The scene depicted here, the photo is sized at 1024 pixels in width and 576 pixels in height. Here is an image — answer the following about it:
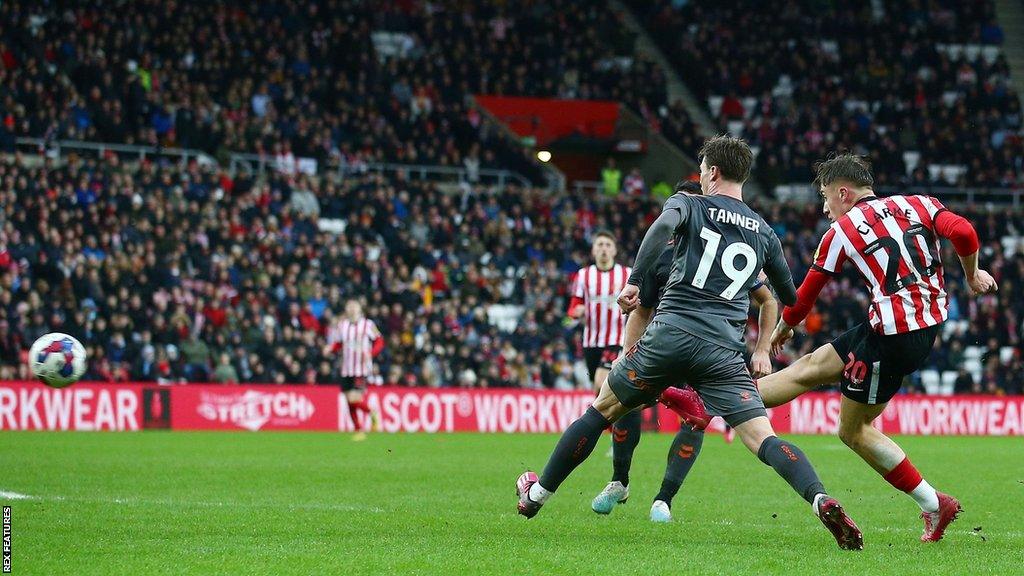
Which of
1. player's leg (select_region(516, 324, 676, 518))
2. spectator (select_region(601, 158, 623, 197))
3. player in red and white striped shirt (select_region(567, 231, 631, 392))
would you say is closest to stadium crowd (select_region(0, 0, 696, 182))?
spectator (select_region(601, 158, 623, 197))

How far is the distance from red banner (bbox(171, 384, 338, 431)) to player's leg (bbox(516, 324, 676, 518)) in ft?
55.5

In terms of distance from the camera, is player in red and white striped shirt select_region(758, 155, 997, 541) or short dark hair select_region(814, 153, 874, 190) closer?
player in red and white striped shirt select_region(758, 155, 997, 541)

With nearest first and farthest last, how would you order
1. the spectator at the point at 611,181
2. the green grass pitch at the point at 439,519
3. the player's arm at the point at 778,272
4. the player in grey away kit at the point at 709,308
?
the green grass pitch at the point at 439,519, the player in grey away kit at the point at 709,308, the player's arm at the point at 778,272, the spectator at the point at 611,181

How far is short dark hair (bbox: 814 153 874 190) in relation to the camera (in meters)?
8.77

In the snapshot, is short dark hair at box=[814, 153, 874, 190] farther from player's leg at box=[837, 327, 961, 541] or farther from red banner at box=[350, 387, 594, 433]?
red banner at box=[350, 387, 594, 433]

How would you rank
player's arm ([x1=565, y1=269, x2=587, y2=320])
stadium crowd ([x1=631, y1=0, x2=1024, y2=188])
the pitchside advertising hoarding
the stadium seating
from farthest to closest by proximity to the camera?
stadium crowd ([x1=631, y1=0, x2=1024, y2=188]) → the stadium seating → the pitchside advertising hoarding → player's arm ([x1=565, y1=269, x2=587, y2=320])

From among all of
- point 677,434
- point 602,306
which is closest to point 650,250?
point 677,434

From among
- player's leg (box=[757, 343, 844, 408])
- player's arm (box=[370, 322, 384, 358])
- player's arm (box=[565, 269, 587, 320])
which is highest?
player's arm (box=[565, 269, 587, 320])

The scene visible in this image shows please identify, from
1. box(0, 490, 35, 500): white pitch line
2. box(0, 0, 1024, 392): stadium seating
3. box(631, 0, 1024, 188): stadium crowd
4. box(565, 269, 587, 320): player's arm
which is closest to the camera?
box(0, 490, 35, 500): white pitch line

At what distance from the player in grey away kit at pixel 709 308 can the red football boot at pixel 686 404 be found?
1293 millimetres

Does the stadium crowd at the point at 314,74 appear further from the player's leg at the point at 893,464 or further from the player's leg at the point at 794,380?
the player's leg at the point at 893,464

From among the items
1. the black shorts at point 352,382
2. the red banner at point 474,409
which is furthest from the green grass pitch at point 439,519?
the red banner at point 474,409

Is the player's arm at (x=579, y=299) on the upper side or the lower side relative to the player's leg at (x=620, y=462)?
upper

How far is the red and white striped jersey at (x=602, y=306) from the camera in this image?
14211mm
